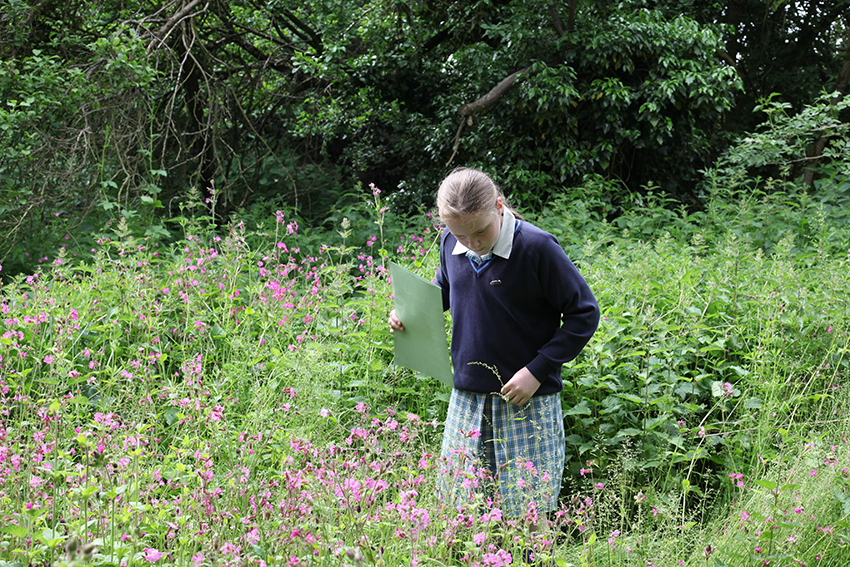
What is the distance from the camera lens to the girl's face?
2268mm

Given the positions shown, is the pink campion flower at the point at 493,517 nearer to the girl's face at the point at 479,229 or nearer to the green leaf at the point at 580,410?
the girl's face at the point at 479,229

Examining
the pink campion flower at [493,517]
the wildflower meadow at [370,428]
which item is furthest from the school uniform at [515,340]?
the pink campion flower at [493,517]

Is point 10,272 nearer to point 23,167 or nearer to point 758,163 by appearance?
point 23,167

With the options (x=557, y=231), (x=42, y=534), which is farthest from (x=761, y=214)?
(x=42, y=534)

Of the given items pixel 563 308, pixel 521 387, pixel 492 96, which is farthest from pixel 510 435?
pixel 492 96

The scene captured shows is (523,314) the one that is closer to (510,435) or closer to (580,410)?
(510,435)

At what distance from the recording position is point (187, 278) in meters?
3.86

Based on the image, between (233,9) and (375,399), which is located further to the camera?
(233,9)

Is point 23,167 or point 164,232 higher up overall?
point 23,167

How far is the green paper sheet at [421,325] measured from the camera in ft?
7.97

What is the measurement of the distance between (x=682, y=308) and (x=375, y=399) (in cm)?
177

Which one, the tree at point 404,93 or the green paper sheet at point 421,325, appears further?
the tree at point 404,93

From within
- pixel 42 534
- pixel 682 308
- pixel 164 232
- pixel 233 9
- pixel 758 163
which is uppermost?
pixel 233 9

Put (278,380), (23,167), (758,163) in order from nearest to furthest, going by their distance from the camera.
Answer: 1. (278,380)
2. (23,167)
3. (758,163)
